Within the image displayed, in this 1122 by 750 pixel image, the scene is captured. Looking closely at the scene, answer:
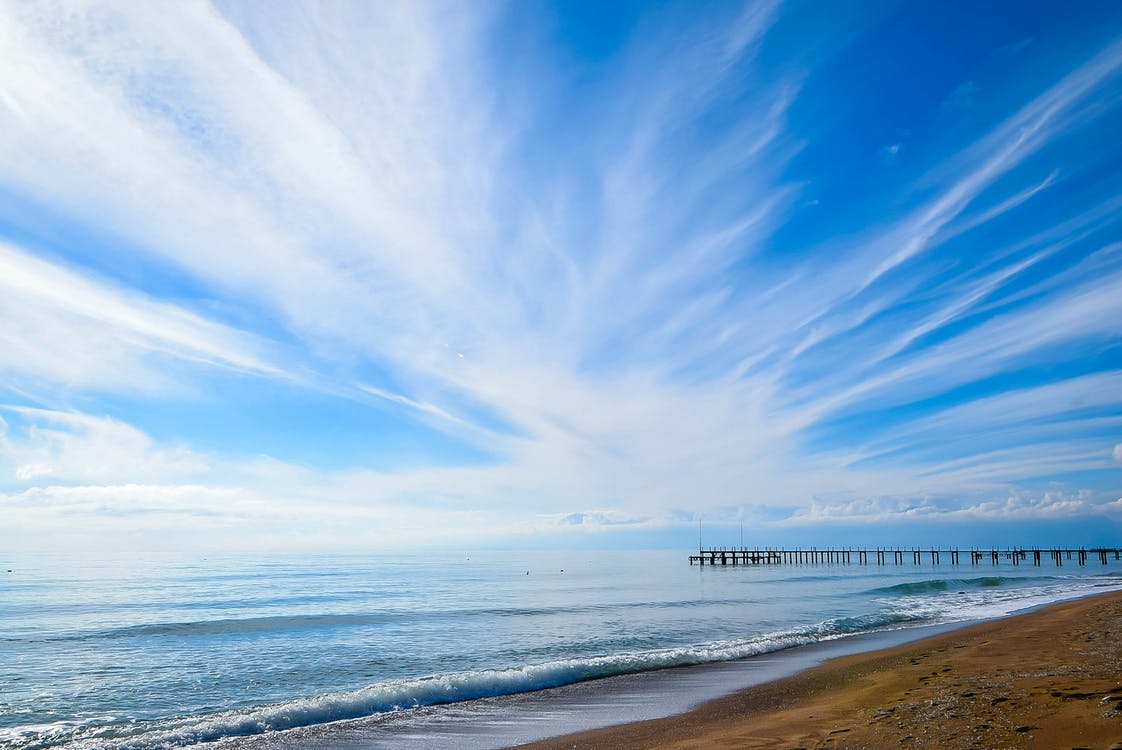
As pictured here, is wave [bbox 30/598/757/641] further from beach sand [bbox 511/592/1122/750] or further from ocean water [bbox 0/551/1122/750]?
beach sand [bbox 511/592/1122/750]

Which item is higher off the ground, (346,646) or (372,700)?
(372,700)

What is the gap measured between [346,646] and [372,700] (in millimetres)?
12487

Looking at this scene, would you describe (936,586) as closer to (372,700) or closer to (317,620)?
(317,620)

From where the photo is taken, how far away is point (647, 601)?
46.2 metres

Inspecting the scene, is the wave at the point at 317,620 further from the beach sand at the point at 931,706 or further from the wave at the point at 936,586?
the beach sand at the point at 931,706

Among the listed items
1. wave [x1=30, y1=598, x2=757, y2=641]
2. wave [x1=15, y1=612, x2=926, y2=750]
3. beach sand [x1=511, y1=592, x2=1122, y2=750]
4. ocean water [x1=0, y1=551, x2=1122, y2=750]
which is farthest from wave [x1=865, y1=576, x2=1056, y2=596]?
beach sand [x1=511, y1=592, x2=1122, y2=750]

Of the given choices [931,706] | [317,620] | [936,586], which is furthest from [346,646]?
[936,586]

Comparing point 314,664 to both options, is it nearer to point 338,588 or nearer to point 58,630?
point 58,630

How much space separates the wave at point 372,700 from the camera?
13.0m

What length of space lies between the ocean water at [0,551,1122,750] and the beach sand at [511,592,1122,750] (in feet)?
16.1

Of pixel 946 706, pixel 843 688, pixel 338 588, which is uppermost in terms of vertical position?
pixel 946 706

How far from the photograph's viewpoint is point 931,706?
10.0m

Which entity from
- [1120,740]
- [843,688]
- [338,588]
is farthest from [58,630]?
[1120,740]

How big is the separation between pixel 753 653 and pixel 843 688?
7.65 meters
